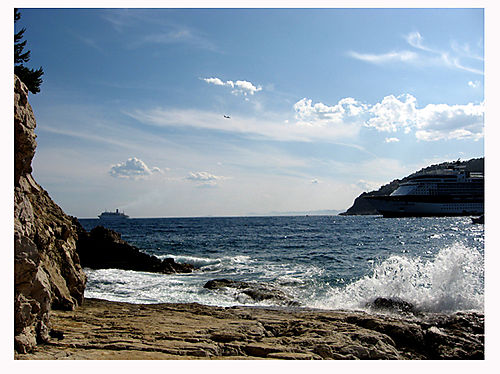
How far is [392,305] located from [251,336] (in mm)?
5332

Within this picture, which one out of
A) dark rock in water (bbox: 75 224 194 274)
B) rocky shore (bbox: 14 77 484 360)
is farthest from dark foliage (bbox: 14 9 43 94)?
dark rock in water (bbox: 75 224 194 274)

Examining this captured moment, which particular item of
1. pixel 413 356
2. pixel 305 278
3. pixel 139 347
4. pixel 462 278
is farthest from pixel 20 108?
pixel 305 278

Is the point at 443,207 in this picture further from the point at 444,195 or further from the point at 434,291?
the point at 434,291

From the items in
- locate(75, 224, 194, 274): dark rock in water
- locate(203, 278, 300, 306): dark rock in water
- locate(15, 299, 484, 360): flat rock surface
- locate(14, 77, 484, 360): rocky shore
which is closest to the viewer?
locate(14, 77, 484, 360): rocky shore

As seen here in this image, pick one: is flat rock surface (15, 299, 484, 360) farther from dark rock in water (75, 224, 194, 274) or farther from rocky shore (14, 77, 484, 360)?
dark rock in water (75, 224, 194, 274)

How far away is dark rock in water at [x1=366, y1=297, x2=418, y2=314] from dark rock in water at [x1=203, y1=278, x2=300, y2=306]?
2.30 meters

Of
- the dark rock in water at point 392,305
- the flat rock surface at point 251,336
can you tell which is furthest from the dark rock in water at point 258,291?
the flat rock surface at point 251,336

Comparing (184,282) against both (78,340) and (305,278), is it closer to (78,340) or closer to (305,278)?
(305,278)

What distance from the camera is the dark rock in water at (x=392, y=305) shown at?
30.8ft

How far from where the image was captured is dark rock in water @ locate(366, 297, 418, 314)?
938cm

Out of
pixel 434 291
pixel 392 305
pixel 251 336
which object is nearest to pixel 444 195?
pixel 434 291

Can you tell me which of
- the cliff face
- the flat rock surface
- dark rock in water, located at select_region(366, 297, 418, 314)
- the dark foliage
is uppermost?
the dark foliage

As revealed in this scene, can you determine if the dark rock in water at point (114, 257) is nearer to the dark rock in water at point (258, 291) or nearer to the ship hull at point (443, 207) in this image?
the dark rock in water at point (258, 291)

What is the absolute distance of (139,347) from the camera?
16.9 feet
